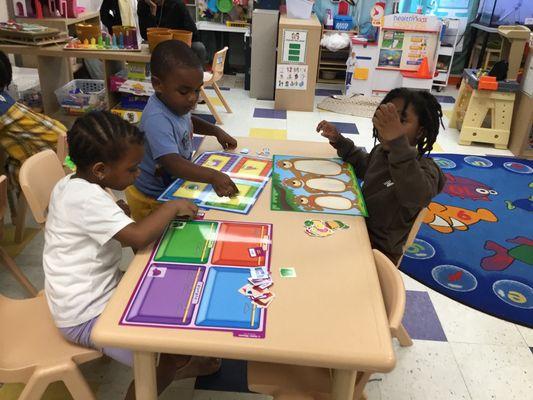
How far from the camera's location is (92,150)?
117cm

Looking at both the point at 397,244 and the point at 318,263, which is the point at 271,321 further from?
the point at 397,244

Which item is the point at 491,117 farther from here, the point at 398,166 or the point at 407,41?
the point at 398,166

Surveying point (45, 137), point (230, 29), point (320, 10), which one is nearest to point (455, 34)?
point (320, 10)

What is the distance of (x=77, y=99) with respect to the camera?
3523 millimetres

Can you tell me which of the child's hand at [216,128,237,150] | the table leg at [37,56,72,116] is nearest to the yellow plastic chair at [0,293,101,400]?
the child's hand at [216,128,237,150]

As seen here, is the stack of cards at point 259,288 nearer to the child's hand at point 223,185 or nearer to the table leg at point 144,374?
the table leg at point 144,374

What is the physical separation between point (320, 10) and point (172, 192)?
5.18 metres

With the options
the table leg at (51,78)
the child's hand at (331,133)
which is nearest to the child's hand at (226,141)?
the child's hand at (331,133)

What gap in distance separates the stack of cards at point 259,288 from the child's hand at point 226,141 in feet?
2.77

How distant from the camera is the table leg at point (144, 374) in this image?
0.96m

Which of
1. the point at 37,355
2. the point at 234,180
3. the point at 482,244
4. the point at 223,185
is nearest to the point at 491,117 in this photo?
the point at 482,244

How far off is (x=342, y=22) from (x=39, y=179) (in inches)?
196

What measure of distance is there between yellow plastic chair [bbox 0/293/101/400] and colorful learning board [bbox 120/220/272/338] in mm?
348

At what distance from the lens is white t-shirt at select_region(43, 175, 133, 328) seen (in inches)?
44.4
